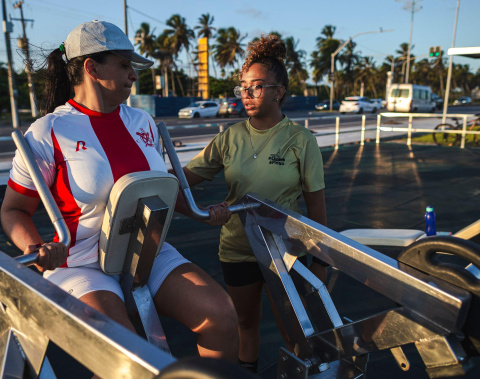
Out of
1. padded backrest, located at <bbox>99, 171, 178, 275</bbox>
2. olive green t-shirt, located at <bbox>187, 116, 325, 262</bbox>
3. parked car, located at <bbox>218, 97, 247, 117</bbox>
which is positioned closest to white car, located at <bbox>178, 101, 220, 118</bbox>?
parked car, located at <bbox>218, 97, 247, 117</bbox>

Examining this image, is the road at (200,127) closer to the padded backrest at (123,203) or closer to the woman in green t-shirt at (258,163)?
the woman in green t-shirt at (258,163)

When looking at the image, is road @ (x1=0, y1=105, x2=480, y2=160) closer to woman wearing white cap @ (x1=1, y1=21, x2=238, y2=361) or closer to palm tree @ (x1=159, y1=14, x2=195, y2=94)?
woman wearing white cap @ (x1=1, y1=21, x2=238, y2=361)

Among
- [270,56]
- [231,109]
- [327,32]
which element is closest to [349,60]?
[327,32]

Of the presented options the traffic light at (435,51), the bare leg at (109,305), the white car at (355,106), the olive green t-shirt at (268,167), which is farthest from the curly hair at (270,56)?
the white car at (355,106)

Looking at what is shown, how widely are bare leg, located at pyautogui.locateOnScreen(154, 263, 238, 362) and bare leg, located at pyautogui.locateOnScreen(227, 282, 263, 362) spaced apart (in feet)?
2.46

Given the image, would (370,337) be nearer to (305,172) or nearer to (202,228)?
(305,172)

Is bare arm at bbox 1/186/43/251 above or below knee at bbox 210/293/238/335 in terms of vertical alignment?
above

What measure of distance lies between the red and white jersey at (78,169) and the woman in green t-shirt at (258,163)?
0.70 metres

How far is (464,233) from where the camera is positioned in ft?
9.30

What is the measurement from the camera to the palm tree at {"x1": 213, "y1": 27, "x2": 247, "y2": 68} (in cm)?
6588

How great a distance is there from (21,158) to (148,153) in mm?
450

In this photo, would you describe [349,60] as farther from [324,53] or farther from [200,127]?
[200,127]

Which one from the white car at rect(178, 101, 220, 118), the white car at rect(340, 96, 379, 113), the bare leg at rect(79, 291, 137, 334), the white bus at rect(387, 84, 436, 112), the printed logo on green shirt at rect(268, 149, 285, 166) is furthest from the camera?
the white car at rect(340, 96, 379, 113)

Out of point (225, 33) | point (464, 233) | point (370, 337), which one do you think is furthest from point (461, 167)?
point (225, 33)
